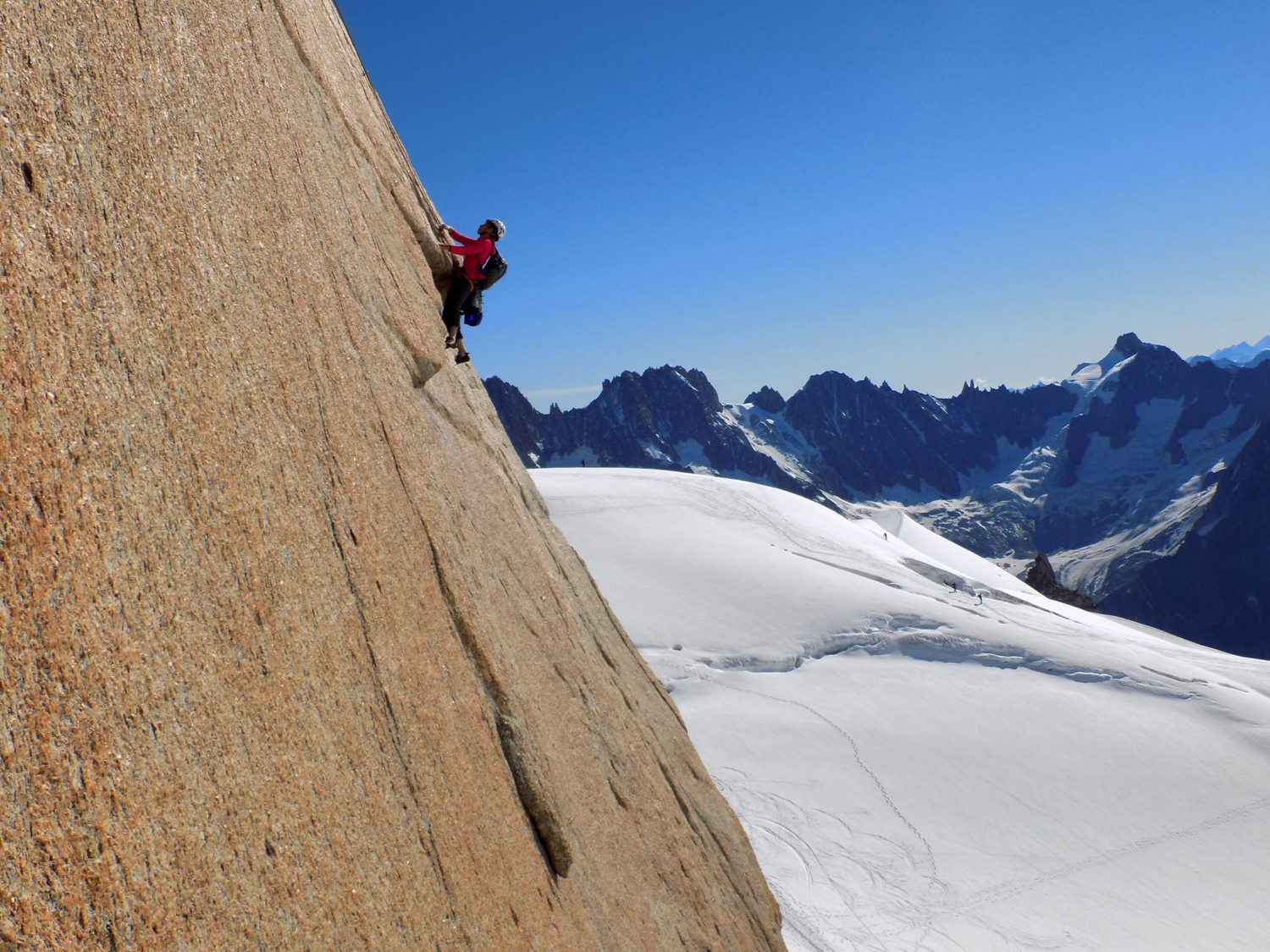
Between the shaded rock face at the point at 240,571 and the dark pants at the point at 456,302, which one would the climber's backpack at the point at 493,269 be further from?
the shaded rock face at the point at 240,571

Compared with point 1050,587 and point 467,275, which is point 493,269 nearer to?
point 467,275

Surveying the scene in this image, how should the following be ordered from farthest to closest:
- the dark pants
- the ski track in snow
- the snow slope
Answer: the snow slope < the ski track in snow < the dark pants

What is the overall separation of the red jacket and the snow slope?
542 inches

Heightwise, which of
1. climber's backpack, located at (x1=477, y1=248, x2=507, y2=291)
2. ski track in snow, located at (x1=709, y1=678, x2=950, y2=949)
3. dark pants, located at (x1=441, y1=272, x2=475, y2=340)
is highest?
climber's backpack, located at (x1=477, y1=248, x2=507, y2=291)

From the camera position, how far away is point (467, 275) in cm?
877

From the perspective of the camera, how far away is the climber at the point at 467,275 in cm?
862

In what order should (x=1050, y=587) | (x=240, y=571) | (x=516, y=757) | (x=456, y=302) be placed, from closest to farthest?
(x=240, y=571)
(x=516, y=757)
(x=456, y=302)
(x=1050, y=587)

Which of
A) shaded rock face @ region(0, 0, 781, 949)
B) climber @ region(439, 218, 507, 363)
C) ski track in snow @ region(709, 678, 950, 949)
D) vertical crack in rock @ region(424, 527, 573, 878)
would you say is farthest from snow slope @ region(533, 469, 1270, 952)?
climber @ region(439, 218, 507, 363)

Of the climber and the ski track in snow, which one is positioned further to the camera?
the ski track in snow

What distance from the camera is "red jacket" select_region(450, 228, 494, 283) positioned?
346 inches

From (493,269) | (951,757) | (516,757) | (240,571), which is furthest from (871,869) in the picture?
(240,571)

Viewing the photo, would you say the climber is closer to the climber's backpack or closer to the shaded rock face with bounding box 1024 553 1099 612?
the climber's backpack

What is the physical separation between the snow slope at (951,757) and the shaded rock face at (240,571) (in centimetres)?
1254

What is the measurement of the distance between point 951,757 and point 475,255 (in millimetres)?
21095
